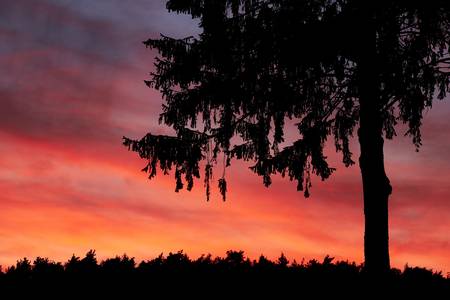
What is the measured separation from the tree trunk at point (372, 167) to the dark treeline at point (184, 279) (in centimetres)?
117

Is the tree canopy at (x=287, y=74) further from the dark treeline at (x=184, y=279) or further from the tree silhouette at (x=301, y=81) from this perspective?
the dark treeline at (x=184, y=279)

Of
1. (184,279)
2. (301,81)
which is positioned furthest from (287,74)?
(184,279)

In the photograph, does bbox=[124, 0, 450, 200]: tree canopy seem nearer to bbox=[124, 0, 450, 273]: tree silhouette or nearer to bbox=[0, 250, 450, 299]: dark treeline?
bbox=[124, 0, 450, 273]: tree silhouette

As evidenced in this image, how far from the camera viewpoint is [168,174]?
1348 centimetres

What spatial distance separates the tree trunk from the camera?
10664mm

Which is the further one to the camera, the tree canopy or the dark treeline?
the tree canopy

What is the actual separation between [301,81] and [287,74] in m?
0.43

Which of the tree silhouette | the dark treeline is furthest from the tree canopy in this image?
the dark treeline

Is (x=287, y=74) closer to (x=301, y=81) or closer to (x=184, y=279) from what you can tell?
(x=301, y=81)

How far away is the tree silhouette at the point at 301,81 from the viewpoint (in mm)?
11391

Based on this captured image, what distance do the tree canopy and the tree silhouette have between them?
23 mm

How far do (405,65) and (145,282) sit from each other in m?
7.64

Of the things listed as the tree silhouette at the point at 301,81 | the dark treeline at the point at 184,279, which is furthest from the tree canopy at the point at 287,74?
the dark treeline at the point at 184,279

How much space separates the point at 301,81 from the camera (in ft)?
41.5
